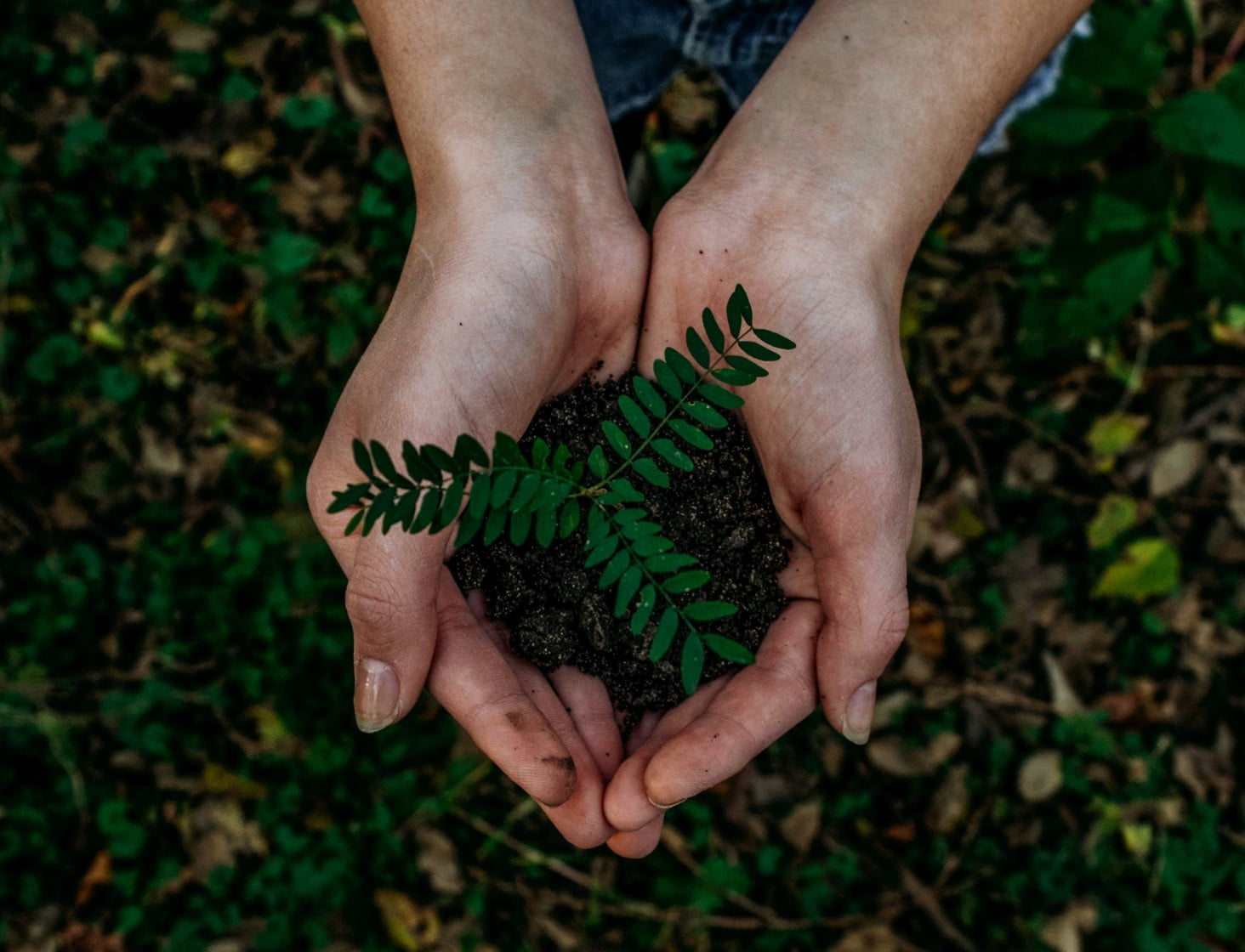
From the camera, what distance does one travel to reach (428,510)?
1.69 meters

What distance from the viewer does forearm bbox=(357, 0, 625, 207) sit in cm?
245

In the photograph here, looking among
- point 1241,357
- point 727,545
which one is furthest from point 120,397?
point 1241,357

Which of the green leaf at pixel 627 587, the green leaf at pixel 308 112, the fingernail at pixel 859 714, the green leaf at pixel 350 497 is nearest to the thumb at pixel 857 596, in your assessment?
the fingernail at pixel 859 714

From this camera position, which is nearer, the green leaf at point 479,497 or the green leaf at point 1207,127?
the green leaf at point 479,497

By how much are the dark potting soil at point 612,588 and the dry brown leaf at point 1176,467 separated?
81.0 inches

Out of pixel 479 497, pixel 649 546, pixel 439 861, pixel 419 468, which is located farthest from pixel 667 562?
pixel 439 861

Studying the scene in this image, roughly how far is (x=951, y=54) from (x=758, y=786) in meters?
2.43

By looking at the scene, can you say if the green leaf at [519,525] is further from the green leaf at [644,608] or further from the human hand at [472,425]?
the human hand at [472,425]

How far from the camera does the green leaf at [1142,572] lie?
3.61m

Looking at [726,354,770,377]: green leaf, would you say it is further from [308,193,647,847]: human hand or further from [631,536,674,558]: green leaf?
[308,193,647,847]: human hand

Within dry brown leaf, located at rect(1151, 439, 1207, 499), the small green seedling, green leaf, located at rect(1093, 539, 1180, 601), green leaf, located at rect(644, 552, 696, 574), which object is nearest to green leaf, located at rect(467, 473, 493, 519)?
the small green seedling

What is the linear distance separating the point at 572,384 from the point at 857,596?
2.91 feet

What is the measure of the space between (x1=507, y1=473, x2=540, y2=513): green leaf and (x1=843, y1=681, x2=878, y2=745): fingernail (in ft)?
3.40

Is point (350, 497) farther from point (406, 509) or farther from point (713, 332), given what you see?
point (713, 332)
